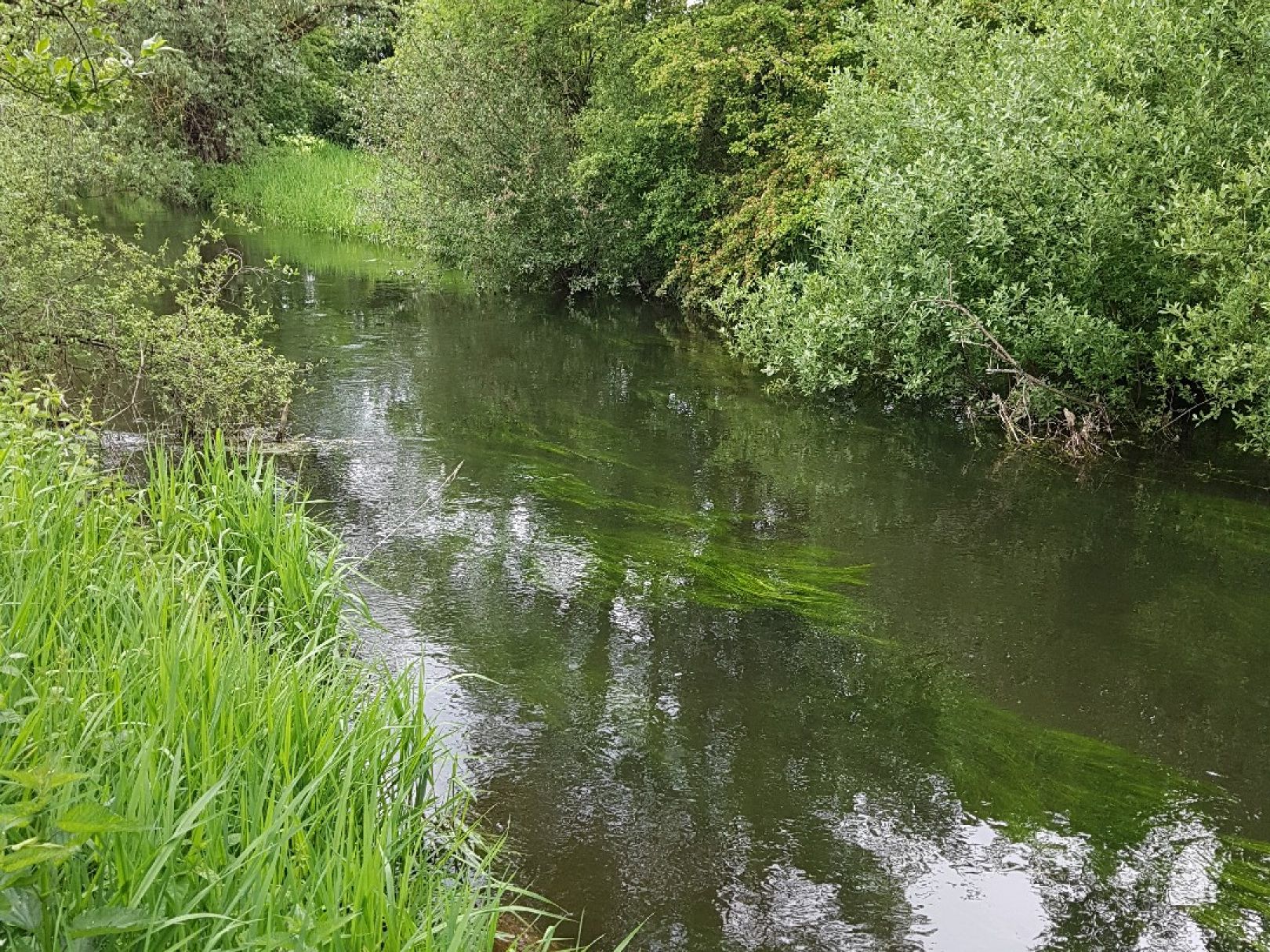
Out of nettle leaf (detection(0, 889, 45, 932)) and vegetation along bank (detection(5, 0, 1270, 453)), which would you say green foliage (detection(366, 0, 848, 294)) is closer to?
vegetation along bank (detection(5, 0, 1270, 453))

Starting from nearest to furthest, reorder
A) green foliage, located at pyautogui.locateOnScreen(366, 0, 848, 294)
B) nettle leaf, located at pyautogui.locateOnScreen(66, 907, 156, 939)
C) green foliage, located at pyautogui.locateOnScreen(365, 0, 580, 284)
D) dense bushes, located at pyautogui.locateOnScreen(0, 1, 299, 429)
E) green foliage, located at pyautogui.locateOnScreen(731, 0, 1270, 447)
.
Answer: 1. nettle leaf, located at pyautogui.locateOnScreen(66, 907, 156, 939)
2. dense bushes, located at pyautogui.locateOnScreen(0, 1, 299, 429)
3. green foliage, located at pyautogui.locateOnScreen(731, 0, 1270, 447)
4. green foliage, located at pyautogui.locateOnScreen(366, 0, 848, 294)
5. green foliage, located at pyautogui.locateOnScreen(365, 0, 580, 284)

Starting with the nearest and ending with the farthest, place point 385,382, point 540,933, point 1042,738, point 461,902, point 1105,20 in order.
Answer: point 461,902 < point 540,933 < point 1042,738 < point 1105,20 < point 385,382

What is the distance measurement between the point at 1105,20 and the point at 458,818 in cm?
740

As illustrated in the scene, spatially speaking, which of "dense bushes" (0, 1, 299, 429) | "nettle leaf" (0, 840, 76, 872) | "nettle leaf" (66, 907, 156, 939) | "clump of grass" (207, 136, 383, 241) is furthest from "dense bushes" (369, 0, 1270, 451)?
"clump of grass" (207, 136, 383, 241)

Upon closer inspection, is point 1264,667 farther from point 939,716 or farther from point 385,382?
point 385,382

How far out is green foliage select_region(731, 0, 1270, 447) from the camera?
709 centimetres

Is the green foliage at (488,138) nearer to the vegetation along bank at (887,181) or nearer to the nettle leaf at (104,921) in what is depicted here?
the vegetation along bank at (887,181)

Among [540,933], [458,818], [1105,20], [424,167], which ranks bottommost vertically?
[540,933]

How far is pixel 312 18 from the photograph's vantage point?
77.7ft

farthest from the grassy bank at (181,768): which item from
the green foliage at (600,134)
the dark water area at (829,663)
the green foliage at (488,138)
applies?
the green foliage at (488,138)

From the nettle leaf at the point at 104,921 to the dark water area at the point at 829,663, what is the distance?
1775 mm

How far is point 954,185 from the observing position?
8.02 metres

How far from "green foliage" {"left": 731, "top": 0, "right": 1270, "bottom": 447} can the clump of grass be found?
40.2 feet

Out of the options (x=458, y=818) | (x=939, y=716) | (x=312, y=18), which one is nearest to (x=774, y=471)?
(x=939, y=716)
